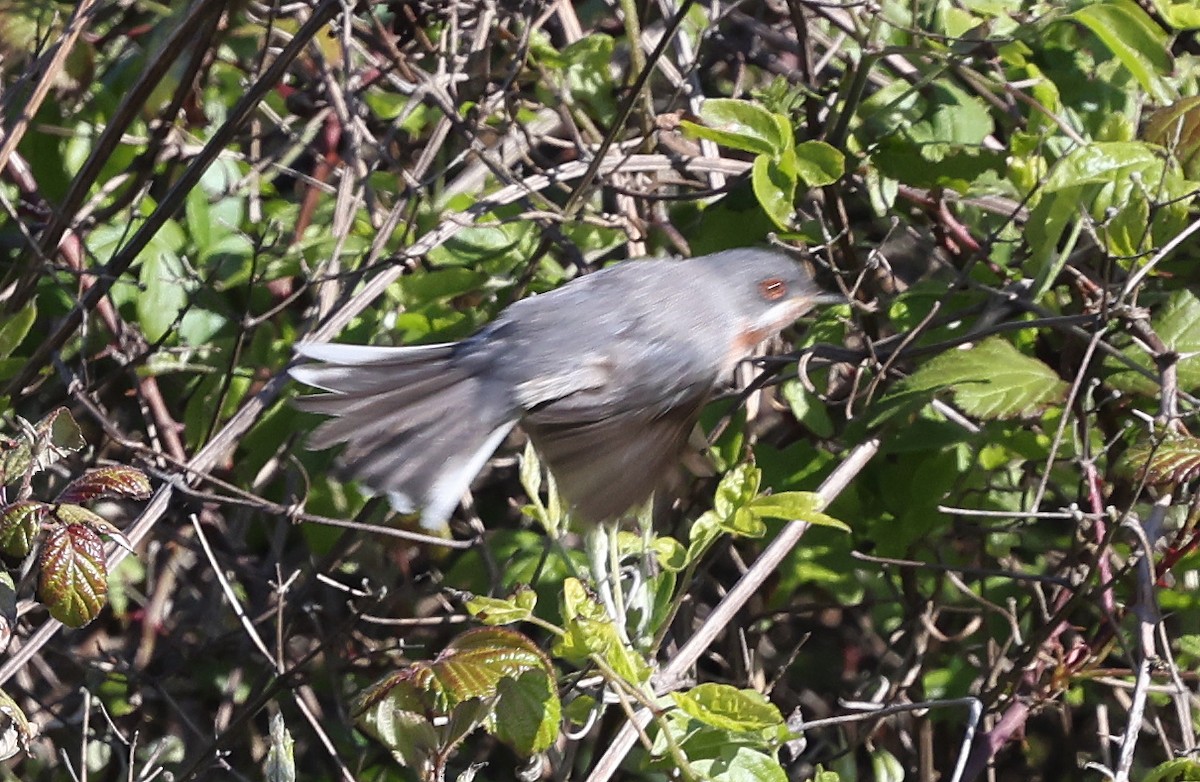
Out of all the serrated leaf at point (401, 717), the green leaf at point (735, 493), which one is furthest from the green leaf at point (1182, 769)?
the serrated leaf at point (401, 717)

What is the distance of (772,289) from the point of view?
254cm

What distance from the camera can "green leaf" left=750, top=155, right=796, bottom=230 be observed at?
2312 millimetres

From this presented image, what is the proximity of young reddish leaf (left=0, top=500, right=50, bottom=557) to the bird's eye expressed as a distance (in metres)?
1.25

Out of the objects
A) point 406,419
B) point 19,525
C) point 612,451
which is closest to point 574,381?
point 612,451

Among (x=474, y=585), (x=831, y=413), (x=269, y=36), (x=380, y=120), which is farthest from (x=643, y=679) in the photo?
(x=380, y=120)

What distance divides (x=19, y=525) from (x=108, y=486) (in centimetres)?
12

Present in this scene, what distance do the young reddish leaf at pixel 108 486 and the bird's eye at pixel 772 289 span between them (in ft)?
3.66

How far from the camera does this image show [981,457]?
2664mm

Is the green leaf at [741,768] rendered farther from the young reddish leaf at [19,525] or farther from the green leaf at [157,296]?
the green leaf at [157,296]

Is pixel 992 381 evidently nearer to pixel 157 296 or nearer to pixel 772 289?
pixel 772 289

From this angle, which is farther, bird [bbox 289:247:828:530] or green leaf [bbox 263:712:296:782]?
bird [bbox 289:247:828:530]

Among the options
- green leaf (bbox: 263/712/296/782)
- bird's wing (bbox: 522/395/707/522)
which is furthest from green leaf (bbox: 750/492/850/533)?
green leaf (bbox: 263/712/296/782)

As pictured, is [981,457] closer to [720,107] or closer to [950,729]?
[950,729]

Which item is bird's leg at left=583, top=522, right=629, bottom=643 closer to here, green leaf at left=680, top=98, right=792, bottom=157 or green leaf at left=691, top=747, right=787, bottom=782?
green leaf at left=691, top=747, right=787, bottom=782
